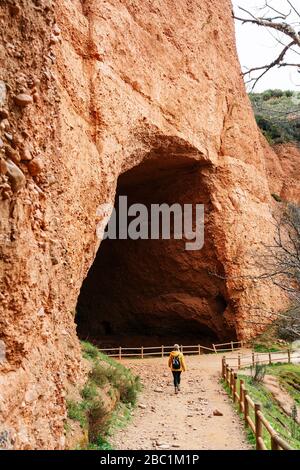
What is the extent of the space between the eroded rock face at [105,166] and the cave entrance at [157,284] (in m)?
0.08

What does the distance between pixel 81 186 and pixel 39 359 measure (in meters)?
6.66

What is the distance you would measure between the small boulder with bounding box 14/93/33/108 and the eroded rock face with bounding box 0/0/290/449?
29mm

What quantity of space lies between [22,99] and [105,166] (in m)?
7.58

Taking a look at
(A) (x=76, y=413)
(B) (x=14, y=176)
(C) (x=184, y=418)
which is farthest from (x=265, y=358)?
(B) (x=14, y=176)

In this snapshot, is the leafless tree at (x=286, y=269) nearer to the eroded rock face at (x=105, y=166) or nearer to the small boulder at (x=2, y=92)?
the eroded rock face at (x=105, y=166)

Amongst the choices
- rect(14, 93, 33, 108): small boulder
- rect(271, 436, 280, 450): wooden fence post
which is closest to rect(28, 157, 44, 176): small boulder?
rect(14, 93, 33, 108): small boulder

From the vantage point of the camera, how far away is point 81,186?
10766 mm

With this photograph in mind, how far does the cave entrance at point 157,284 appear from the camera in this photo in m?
19.2

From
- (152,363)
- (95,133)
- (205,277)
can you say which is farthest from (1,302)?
(205,277)

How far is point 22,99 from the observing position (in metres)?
4.39

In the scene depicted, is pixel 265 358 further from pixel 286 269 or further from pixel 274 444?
pixel 286 269

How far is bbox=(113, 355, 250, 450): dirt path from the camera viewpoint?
7.10 meters

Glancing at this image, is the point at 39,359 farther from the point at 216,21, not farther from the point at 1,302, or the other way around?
the point at 216,21

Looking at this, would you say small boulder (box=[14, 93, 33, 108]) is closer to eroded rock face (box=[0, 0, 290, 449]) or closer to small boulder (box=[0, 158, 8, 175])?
eroded rock face (box=[0, 0, 290, 449])
